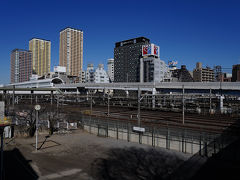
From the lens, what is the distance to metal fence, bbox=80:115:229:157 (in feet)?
51.8

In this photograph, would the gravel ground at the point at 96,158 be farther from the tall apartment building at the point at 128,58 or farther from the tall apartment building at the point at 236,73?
the tall apartment building at the point at 236,73

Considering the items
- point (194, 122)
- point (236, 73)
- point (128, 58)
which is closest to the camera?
point (194, 122)

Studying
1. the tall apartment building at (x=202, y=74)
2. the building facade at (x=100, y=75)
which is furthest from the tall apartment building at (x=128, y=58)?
the tall apartment building at (x=202, y=74)

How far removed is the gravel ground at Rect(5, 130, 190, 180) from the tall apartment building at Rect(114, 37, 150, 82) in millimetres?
118153

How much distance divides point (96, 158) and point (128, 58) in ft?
449

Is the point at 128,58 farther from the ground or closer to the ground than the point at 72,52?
closer to the ground

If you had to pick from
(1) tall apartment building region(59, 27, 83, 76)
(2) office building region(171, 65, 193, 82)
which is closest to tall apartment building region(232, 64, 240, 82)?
(2) office building region(171, 65, 193, 82)

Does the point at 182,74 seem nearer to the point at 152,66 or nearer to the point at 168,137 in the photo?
the point at 152,66

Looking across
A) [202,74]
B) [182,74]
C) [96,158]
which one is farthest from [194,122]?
[202,74]

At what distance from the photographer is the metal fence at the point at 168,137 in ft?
51.8

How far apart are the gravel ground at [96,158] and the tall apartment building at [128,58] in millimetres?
118153

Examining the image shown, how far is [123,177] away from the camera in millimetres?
12094

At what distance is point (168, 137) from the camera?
18250 millimetres

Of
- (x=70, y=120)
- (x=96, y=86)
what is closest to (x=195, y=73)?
(x=96, y=86)
